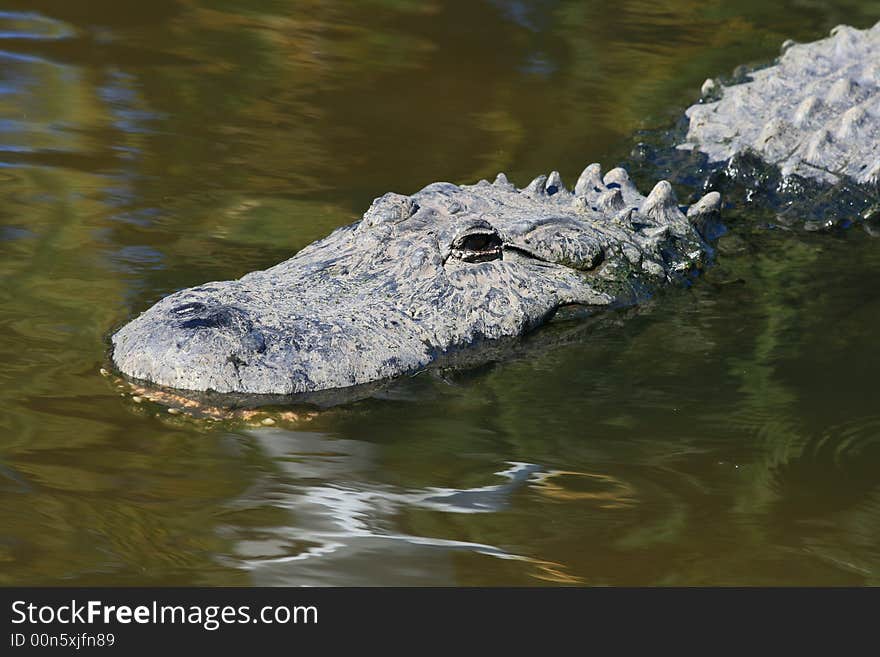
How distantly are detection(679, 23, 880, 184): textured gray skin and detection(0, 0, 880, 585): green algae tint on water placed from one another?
51 centimetres

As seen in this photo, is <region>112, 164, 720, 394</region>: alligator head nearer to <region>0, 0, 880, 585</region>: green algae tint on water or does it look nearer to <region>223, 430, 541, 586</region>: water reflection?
<region>0, 0, 880, 585</region>: green algae tint on water

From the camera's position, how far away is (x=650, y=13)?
11.2m

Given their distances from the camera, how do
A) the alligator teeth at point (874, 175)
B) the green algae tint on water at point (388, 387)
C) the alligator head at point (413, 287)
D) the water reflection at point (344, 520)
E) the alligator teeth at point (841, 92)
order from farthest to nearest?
the alligator teeth at point (841, 92) < the alligator teeth at point (874, 175) < the alligator head at point (413, 287) < the green algae tint on water at point (388, 387) < the water reflection at point (344, 520)

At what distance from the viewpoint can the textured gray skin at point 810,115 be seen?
7.66 m

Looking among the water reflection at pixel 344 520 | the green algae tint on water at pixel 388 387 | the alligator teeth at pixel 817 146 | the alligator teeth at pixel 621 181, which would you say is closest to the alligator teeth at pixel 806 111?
the alligator teeth at pixel 817 146

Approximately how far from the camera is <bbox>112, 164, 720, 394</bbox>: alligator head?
4.73 m

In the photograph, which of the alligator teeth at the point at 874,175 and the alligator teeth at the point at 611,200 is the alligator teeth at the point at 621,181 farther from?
the alligator teeth at the point at 874,175

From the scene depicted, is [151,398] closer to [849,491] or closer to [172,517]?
[172,517]

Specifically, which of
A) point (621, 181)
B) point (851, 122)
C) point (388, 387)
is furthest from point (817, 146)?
point (388, 387)

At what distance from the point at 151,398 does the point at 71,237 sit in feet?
5.90

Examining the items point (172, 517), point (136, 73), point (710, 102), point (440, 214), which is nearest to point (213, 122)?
point (136, 73)

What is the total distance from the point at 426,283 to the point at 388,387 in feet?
2.11

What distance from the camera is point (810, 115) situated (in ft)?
26.0

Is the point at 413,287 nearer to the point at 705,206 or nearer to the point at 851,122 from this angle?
the point at 705,206
